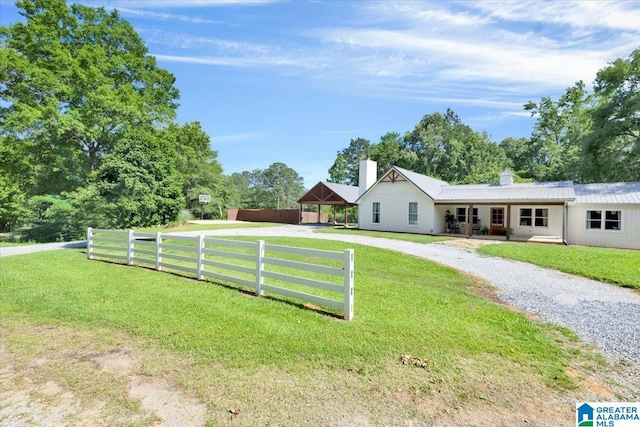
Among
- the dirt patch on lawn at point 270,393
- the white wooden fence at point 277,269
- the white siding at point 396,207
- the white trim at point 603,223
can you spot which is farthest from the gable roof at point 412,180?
the dirt patch on lawn at point 270,393

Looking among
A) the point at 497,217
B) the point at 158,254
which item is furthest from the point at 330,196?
the point at 158,254

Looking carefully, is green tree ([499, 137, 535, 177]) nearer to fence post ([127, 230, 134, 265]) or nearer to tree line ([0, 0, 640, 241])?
tree line ([0, 0, 640, 241])

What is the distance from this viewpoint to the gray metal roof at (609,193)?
54.1ft

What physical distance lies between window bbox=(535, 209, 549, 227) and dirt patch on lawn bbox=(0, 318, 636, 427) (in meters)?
19.3

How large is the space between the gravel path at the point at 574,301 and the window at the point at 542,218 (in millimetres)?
11331

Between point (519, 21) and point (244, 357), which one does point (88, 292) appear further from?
point (519, 21)

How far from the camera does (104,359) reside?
4.02 m

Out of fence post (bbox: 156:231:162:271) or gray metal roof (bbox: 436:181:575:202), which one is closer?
fence post (bbox: 156:231:162:271)

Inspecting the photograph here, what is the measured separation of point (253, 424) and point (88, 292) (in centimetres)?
583

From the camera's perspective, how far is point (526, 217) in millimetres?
20594

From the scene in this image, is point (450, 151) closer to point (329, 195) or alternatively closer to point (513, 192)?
point (329, 195)

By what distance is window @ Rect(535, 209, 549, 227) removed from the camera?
19953 millimetres

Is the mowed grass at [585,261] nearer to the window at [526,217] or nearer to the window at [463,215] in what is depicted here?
the window at [526,217]

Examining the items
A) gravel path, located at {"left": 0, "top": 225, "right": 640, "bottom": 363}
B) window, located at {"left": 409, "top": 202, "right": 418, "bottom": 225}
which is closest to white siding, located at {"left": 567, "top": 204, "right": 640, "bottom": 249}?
window, located at {"left": 409, "top": 202, "right": 418, "bottom": 225}
